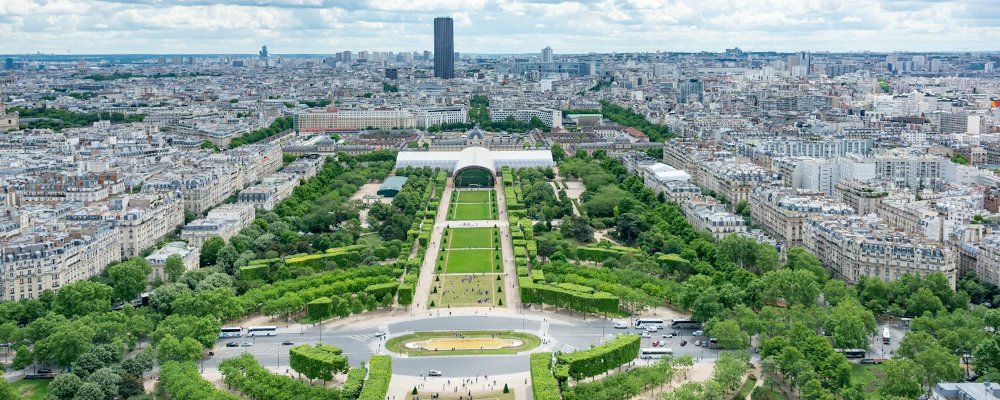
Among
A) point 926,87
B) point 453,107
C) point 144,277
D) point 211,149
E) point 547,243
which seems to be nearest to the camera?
point 144,277

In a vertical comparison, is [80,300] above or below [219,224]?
below

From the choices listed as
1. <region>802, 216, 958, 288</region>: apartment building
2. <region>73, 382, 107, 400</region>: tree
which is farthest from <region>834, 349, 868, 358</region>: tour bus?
<region>73, 382, 107, 400</region>: tree

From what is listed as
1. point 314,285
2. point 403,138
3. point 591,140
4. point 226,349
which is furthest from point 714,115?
point 226,349

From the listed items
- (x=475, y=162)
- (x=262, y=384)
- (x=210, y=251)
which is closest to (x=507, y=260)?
(x=210, y=251)

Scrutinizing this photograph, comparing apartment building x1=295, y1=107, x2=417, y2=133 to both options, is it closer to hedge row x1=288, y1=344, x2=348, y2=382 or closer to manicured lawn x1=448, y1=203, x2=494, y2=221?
A: manicured lawn x1=448, y1=203, x2=494, y2=221

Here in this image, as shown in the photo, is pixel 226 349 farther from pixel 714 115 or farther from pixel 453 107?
pixel 453 107

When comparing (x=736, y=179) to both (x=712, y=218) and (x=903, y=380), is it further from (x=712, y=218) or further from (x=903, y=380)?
(x=903, y=380)

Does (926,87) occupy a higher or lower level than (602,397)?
higher
